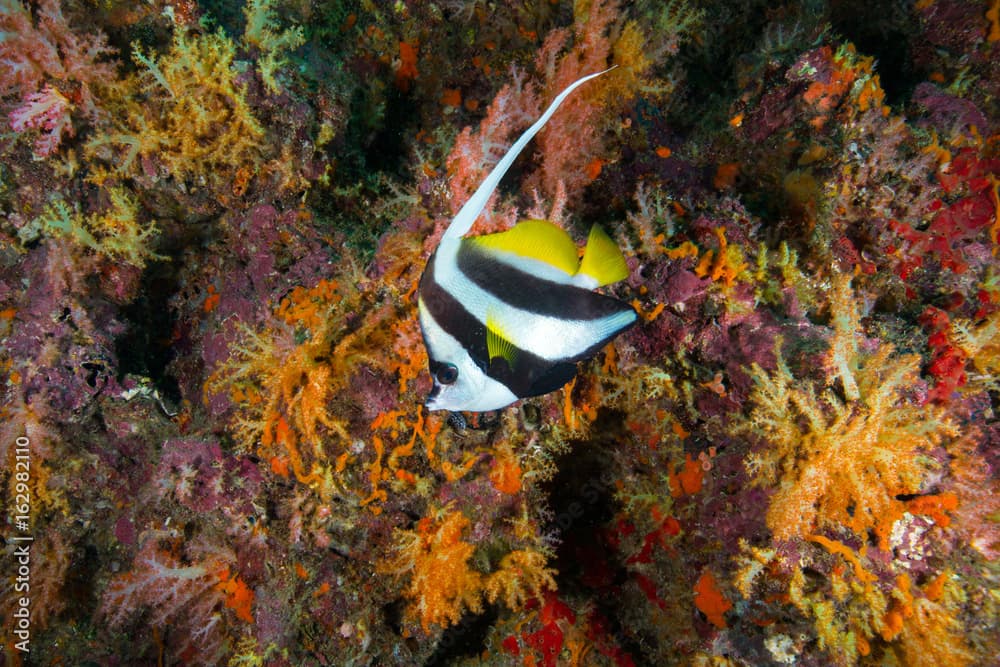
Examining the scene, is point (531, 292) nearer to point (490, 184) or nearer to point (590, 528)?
point (490, 184)

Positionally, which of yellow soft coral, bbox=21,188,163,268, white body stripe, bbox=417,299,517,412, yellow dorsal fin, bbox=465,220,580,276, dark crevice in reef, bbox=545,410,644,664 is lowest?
dark crevice in reef, bbox=545,410,644,664

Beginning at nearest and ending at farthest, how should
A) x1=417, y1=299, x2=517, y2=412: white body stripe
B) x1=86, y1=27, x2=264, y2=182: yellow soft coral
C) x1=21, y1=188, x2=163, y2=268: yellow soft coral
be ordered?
1. x1=417, y1=299, x2=517, y2=412: white body stripe
2. x1=86, y1=27, x2=264, y2=182: yellow soft coral
3. x1=21, y1=188, x2=163, y2=268: yellow soft coral

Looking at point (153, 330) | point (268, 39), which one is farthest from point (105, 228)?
point (268, 39)

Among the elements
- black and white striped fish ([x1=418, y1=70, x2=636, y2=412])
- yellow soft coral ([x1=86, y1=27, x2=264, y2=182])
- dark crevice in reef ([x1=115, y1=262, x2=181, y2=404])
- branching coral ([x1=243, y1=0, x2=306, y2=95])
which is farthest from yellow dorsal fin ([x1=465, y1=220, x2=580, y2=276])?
dark crevice in reef ([x1=115, y1=262, x2=181, y2=404])

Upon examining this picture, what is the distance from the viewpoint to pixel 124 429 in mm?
4039

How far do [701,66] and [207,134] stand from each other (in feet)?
17.3

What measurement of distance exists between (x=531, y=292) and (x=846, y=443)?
1.75 m

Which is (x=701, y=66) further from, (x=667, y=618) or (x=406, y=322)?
(x=667, y=618)

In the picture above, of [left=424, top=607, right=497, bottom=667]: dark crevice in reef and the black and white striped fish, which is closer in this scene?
the black and white striped fish

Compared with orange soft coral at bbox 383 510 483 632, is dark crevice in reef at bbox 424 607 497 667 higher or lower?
lower

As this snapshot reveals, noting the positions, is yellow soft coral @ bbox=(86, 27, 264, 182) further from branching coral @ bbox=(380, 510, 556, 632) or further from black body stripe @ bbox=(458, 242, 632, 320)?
branching coral @ bbox=(380, 510, 556, 632)

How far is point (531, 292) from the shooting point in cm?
172

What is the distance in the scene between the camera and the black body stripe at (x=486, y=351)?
174 centimetres

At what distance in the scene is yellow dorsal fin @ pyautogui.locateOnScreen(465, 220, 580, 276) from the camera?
5.69 feet
